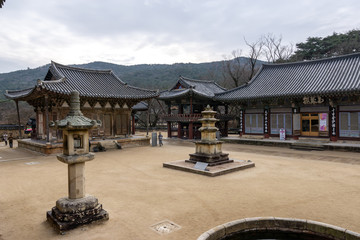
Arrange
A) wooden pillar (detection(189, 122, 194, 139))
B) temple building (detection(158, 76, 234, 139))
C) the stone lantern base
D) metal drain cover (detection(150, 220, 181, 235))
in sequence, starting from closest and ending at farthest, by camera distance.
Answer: metal drain cover (detection(150, 220, 181, 235)) → the stone lantern base → temple building (detection(158, 76, 234, 139)) → wooden pillar (detection(189, 122, 194, 139))

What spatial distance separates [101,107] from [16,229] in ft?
55.7

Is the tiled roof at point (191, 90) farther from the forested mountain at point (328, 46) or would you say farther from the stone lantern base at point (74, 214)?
the forested mountain at point (328, 46)

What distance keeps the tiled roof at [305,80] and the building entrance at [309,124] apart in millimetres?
2820

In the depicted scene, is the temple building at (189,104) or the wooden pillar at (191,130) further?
the wooden pillar at (191,130)

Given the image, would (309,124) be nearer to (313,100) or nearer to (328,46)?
(313,100)

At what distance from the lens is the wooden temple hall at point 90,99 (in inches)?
771

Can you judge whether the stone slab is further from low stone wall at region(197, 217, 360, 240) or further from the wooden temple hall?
the wooden temple hall

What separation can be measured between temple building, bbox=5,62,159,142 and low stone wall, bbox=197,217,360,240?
16.3 meters

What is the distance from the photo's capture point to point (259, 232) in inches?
232

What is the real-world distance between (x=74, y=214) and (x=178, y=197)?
3.35 m

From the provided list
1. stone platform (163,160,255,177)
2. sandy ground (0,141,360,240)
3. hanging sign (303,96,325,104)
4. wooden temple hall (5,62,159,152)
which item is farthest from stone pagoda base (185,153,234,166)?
hanging sign (303,96,325,104)

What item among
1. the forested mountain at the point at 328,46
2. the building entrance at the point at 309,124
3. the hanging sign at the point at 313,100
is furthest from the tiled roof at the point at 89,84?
the forested mountain at the point at 328,46

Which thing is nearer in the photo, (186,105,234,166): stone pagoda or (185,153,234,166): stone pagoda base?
(185,153,234,166): stone pagoda base

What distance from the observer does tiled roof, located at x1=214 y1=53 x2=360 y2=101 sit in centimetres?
1981
